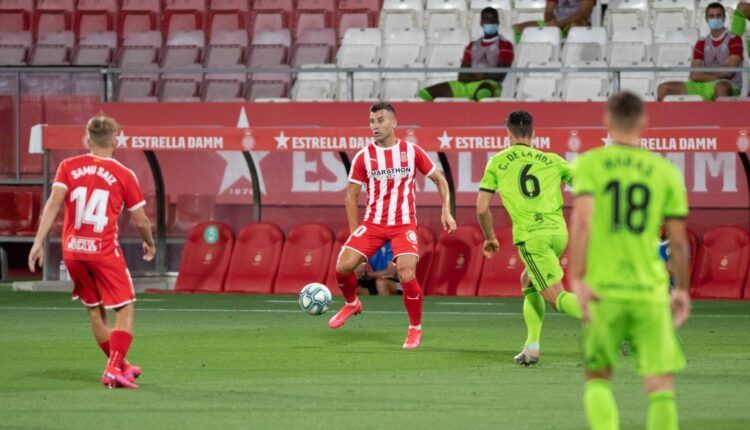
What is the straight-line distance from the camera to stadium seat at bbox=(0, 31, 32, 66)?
24172 mm

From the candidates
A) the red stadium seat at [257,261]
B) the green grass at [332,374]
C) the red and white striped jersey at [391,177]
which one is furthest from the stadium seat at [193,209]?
the red and white striped jersey at [391,177]

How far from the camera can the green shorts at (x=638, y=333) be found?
6.63 m

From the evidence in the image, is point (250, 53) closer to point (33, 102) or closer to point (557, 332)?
point (33, 102)

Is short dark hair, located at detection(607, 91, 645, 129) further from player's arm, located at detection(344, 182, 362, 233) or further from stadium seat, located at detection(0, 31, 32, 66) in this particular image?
stadium seat, located at detection(0, 31, 32, 66)

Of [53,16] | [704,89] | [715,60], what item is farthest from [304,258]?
[53,16]

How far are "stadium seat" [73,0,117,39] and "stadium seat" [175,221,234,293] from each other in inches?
225

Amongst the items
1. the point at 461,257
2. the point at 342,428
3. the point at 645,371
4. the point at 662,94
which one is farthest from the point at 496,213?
the point at 645,371

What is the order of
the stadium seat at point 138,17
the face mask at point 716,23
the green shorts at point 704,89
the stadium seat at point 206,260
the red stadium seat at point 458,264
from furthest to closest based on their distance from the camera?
1. the stadium seat at point 138,17
2. the stadium seat at point 206,260
3. the red stadium seat at point 458,264
4. the green shorts at point 704,89
5. the face mask at point 716,23

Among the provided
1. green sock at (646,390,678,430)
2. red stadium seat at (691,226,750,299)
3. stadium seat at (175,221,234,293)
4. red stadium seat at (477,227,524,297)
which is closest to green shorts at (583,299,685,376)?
green sock at (646,390,678,430)

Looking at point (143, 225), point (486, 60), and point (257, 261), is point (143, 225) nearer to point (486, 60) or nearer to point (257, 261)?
point (257, 261)

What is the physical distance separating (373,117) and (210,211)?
356 inches

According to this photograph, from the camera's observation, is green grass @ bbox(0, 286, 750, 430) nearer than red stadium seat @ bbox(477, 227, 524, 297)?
Yes

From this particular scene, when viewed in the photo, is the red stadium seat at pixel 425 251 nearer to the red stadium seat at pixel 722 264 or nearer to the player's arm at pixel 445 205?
the red stadium seat at pixel 722 264

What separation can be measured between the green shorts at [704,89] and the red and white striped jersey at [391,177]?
7759mm
